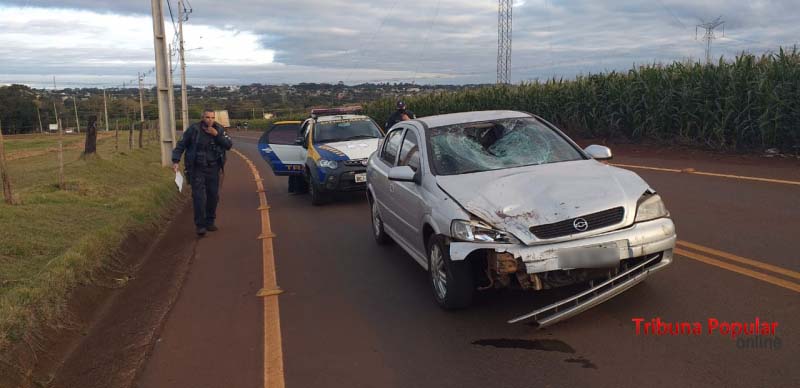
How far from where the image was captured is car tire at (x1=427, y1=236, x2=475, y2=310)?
5297mm

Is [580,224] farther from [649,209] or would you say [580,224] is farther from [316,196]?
[316,196]

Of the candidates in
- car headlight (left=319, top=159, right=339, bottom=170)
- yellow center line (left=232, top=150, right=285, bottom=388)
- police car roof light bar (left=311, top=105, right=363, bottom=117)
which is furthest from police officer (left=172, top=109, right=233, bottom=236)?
police car roof light bar (left=311, top=105, right=363, bottom=117)

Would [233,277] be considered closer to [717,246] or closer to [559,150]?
[559,150]

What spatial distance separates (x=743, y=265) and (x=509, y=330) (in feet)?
8.33

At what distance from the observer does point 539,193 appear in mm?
5191

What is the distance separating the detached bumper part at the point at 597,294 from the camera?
4.93 m

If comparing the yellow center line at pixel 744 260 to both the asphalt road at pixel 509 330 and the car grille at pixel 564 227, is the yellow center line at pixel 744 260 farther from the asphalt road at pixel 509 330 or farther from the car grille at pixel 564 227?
the car grille at pixel 564 227

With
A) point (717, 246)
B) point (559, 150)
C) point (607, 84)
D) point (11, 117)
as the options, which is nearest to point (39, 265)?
point (559, 150)

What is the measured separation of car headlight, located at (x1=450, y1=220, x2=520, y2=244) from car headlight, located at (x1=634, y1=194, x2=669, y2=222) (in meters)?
0.98

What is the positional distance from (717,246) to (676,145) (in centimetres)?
1326

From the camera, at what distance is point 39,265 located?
7.56 meters

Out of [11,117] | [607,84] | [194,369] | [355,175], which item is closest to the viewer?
[194,369]

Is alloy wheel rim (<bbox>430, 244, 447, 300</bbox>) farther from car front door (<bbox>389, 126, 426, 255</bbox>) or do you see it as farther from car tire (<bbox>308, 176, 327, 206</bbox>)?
car tire (<bbox>308, 176, 327, 206</bbox>)

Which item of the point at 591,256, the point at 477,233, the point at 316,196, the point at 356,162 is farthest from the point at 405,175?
the point at 316,196
